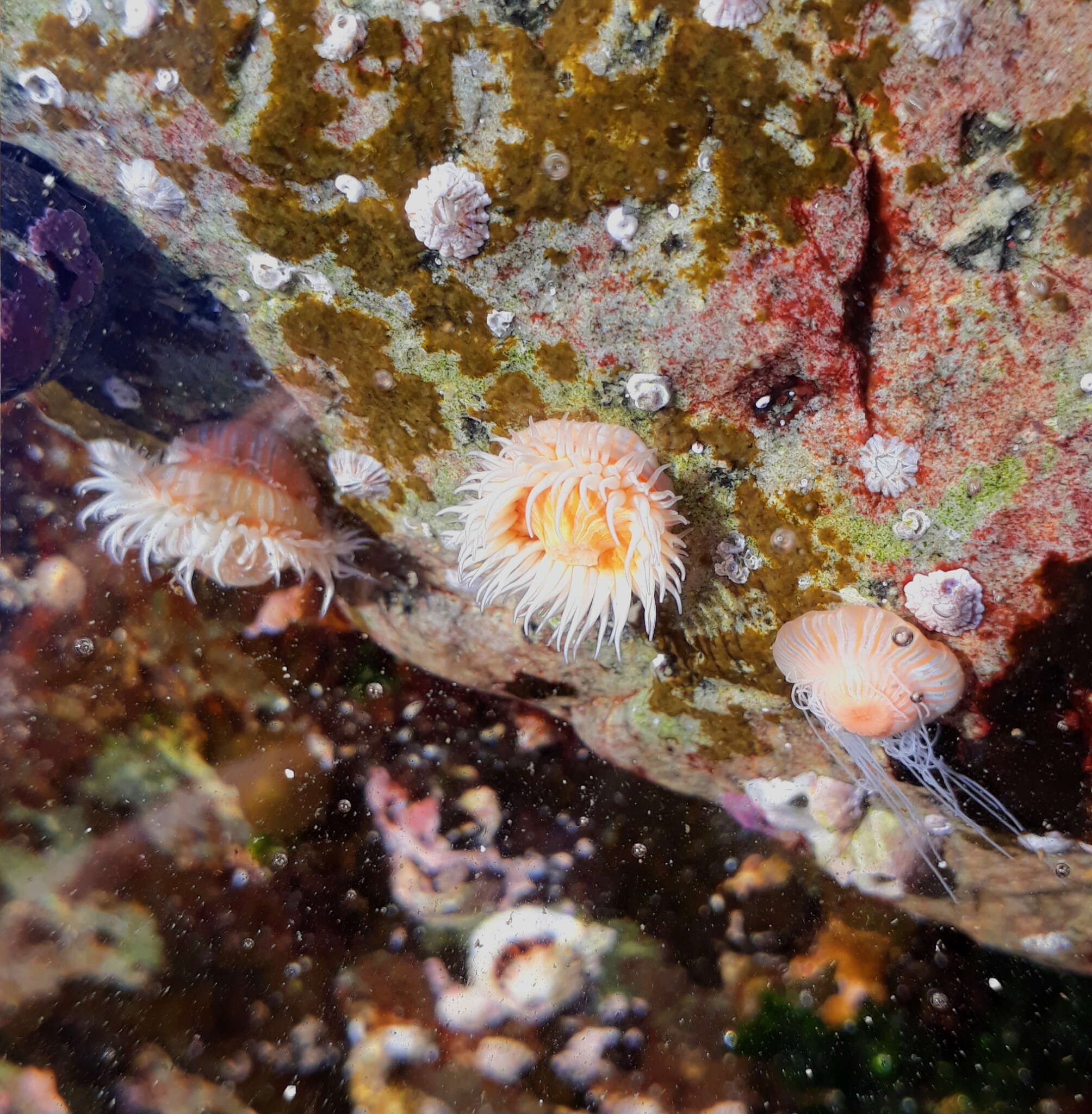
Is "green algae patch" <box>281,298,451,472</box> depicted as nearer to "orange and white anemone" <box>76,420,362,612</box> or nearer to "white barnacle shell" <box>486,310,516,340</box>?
"white barnacle shell" <box>486,310,516,340</box>

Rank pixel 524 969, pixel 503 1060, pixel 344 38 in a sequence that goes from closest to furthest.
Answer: pixel 344 38 < pixel 503 1060 < pixel 524 969

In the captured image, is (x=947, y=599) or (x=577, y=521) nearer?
(x=947, y=599)

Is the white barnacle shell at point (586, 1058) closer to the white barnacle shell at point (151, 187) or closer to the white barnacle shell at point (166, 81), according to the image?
the white barnacle shell at point (151, 187)

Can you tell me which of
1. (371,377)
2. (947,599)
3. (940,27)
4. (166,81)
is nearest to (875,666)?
(947,599)

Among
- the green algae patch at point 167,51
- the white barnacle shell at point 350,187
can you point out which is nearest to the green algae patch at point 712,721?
the white barnacle shell at point 350,187

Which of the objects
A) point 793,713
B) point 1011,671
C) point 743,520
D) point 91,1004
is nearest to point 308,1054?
point 91,1004

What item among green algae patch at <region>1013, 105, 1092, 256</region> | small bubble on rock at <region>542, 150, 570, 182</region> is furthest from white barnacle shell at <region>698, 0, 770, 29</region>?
green algae patch at <region>1013, 105, 1092, 256</region>

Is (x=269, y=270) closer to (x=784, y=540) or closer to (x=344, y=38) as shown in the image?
(x=344, y=38)
